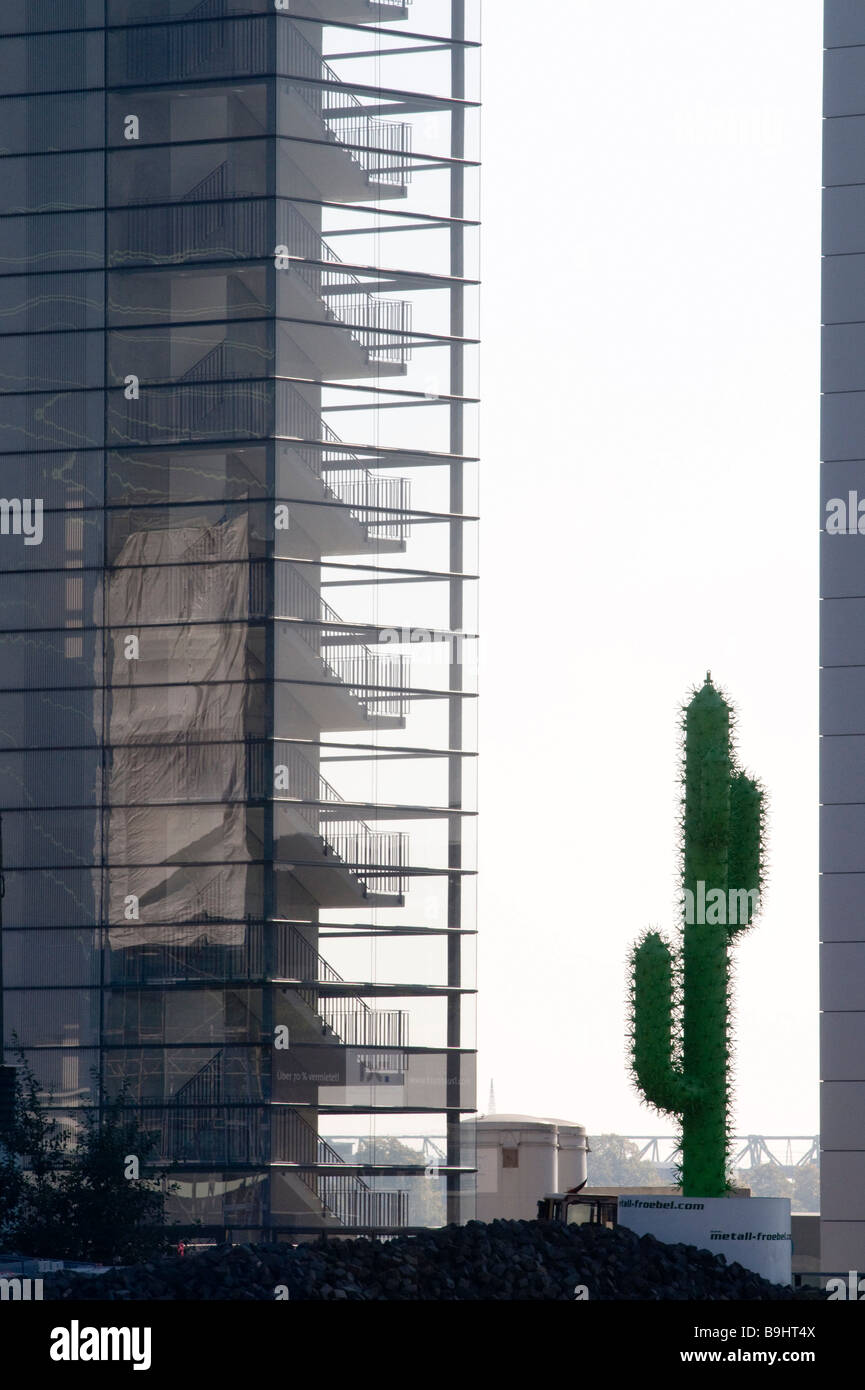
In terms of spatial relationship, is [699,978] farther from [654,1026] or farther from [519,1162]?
[519,1162]

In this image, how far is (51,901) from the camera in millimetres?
39375

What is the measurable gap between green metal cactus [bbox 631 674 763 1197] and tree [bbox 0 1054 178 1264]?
12.9 meters

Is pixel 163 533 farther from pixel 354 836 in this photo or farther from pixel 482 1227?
pixel 482 1227

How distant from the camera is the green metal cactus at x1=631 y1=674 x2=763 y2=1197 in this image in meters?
23.5

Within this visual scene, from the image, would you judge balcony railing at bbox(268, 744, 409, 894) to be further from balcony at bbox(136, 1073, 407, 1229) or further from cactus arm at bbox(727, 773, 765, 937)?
cactus arm at bbox(727, 773, 765, 937)

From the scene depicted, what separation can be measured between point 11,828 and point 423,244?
13.5m

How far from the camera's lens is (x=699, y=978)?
2388 cm

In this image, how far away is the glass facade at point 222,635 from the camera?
38.9 m

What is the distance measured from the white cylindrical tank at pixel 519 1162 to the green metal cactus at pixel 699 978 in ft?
58.1
